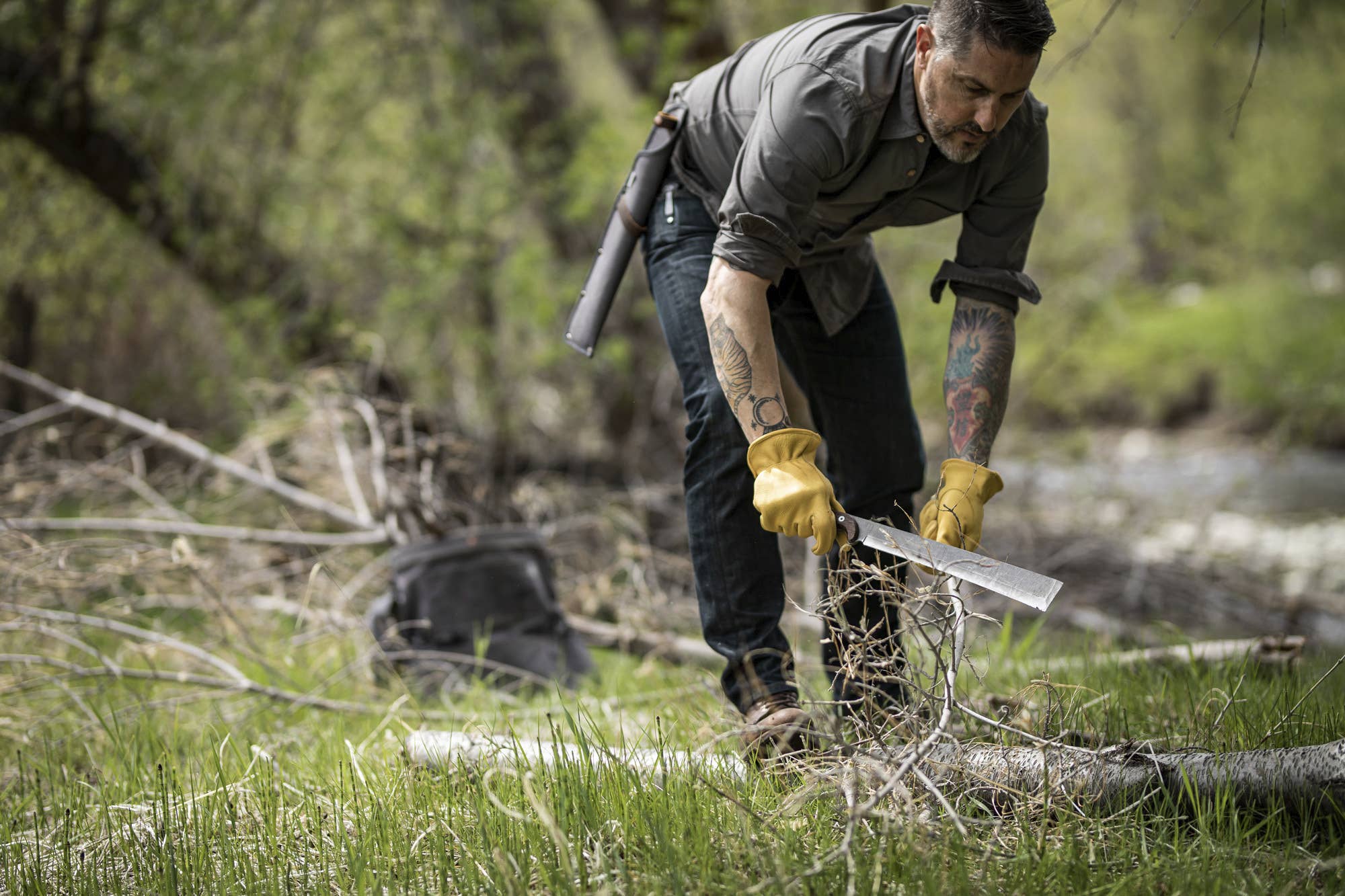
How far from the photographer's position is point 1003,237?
252cm

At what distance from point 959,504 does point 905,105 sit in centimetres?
88

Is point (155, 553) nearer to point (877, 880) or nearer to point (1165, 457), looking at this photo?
point (877, 880)

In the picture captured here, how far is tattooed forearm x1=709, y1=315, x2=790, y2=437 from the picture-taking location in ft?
7.30

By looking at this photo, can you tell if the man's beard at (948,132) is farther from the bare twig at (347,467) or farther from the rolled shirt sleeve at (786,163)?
the bare twig at (347,467)

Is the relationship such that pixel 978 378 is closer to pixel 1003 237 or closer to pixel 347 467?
pixel 1003 237

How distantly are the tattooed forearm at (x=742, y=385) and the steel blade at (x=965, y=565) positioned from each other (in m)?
0.25

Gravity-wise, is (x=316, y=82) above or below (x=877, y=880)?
above

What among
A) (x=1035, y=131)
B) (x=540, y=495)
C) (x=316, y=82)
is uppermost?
(x=316, y=82)

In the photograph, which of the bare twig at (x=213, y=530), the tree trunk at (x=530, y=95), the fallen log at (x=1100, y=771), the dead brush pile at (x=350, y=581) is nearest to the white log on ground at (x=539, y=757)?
the fallen log at (x=1100, y=771)

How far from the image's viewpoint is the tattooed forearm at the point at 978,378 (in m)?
2.48

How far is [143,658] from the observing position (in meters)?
3.95

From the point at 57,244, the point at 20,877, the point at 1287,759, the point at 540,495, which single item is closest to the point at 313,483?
the point at 540,495

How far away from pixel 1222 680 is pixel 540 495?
3043mm

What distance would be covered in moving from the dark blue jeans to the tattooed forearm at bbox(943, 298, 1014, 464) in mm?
173
